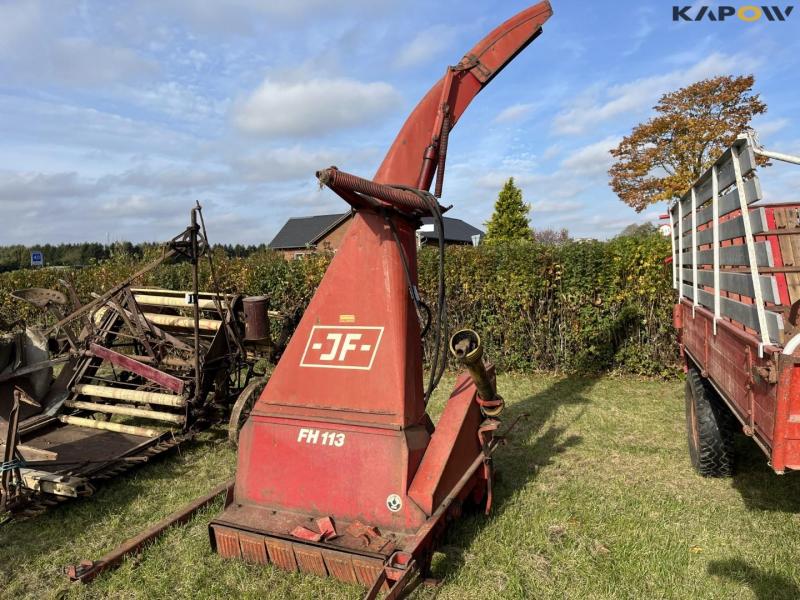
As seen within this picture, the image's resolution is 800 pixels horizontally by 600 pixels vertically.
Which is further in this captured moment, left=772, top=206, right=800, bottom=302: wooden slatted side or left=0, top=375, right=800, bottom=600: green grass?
left=772, top=206, right=800, bottom=302: wooden slatted side

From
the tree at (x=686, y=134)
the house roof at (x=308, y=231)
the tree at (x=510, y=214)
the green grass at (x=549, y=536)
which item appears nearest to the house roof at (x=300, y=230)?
the house roof at (x=308, y=231)

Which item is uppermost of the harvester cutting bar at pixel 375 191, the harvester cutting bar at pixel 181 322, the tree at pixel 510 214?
the tree at pixel 510 214

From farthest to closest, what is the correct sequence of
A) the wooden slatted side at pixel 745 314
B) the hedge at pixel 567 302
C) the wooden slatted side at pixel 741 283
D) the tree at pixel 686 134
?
1. the tree at pixel 686 134
2. the hedge at pixel 567 302
3. the wooden slatted side at pixel 741 283
4. the wooden slatted side at pixel 745 314

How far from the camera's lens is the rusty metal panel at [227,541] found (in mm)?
3172

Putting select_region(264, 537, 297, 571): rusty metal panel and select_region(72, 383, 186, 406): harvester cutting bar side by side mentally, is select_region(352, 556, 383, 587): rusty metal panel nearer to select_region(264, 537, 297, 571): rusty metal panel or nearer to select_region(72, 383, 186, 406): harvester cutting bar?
select_region(264, 537, 297, 571): rusty metal panel

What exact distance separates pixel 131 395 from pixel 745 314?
5.10 meters

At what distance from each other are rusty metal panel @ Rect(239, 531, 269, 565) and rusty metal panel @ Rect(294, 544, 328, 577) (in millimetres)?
223

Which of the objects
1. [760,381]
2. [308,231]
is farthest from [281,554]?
[308,231]

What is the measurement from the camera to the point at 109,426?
5.44 m

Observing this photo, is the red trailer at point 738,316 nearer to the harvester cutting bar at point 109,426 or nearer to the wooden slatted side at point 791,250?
the wooden slatted side at point 791,250

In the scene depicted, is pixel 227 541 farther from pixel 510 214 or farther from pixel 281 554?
pixel 510 214

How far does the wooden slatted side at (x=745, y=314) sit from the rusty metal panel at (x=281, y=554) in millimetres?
2675

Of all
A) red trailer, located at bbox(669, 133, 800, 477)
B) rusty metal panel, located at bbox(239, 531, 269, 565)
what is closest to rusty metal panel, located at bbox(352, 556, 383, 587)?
rusty metal panel, located at bbox(239, 531, 269, 565)

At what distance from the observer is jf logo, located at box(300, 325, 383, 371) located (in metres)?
3.47
